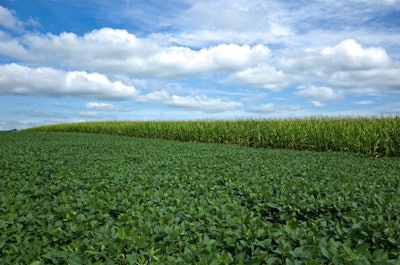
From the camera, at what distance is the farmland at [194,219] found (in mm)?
2619

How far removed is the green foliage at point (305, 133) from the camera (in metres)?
14.9

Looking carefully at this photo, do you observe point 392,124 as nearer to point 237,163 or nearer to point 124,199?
point 237,163

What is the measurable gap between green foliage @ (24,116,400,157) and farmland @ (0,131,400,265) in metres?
8.66

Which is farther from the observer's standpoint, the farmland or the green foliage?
the green foliage

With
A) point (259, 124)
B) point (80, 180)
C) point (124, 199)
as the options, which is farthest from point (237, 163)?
point (259, 124)

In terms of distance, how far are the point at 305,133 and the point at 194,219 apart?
1519cm

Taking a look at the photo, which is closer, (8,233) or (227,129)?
(8,233)

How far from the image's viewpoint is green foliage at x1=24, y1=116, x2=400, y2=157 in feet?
48.9

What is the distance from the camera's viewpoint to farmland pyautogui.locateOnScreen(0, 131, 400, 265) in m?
2.62

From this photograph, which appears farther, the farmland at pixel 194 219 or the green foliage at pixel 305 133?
the green foliage at pixel 305 133

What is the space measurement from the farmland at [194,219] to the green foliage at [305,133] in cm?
866

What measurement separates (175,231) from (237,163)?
5.93 metres

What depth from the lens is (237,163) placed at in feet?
28.7

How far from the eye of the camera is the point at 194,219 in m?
3.64
